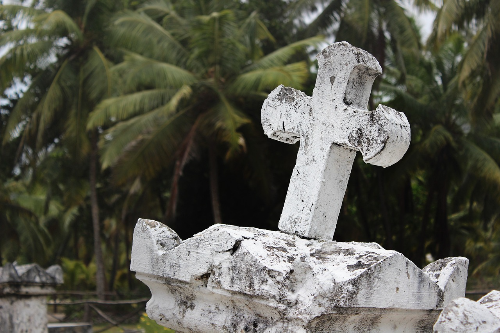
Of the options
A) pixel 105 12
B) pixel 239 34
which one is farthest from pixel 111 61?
pixel 239 34

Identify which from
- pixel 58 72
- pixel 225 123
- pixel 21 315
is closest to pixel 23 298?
pixel 21 315

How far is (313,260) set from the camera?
1.84 meters

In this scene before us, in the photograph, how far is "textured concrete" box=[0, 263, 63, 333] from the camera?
221 inches

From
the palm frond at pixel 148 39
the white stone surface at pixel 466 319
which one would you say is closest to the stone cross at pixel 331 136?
the white stone surface at pixel 466 319

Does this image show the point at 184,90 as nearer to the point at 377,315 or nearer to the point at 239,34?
the point at 239,34

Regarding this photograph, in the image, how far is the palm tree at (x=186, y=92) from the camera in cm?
1456

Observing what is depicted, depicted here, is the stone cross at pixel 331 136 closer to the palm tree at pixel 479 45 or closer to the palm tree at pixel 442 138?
the palm tree at pixel 479 45

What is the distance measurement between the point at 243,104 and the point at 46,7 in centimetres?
776

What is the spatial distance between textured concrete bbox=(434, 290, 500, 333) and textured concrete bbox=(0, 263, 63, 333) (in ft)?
15.9

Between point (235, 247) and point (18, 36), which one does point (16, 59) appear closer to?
point (18, 36)

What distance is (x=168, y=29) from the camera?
17781 millimetres

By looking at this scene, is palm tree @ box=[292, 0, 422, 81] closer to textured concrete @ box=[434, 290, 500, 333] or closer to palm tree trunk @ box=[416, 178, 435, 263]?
palm tree trunk @ box=[416, 178, 435, 263]

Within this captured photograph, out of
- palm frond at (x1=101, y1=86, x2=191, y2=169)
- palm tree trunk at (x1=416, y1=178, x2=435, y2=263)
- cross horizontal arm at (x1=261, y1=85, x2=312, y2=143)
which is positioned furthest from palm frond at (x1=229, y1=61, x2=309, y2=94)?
cross horizontal arm at (x1=261, y1=85, x2=312, y2=143)

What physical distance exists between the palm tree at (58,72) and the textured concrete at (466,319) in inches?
651
